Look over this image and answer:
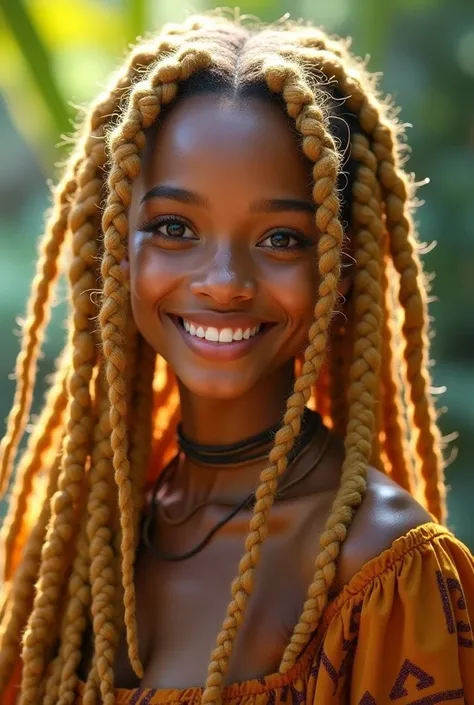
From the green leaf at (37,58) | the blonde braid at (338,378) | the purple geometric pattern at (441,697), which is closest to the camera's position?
the purple geometric pattern at (441,697)

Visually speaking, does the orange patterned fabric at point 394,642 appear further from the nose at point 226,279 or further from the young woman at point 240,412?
the nose at point 226,279

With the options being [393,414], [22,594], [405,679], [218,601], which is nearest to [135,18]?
[393,414]

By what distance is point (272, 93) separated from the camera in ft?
4.93

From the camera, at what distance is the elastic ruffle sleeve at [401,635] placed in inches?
53.8

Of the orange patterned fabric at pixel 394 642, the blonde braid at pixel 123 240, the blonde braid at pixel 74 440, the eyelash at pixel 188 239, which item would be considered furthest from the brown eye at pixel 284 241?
the orange patterned fabric at pixel 394 642

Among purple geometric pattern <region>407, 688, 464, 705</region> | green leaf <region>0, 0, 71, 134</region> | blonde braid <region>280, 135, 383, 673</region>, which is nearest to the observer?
purple geometric pattern <region>407, 688, 464, 705</region>

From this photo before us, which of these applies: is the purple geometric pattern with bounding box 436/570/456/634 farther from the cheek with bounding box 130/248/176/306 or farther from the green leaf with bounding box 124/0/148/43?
the green leaf with bounding box 124/0/148/43

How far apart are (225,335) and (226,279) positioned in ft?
0.31

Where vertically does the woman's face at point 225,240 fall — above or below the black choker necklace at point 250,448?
above

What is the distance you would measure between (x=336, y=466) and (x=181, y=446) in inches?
10.2

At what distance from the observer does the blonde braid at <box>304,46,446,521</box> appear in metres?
1.63

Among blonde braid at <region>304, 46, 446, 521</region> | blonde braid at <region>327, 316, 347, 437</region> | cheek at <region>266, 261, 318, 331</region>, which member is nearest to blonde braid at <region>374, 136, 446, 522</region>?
blonde braid at <region>304, 46, 446, 521</region>

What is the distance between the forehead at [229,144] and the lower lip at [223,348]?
218mm

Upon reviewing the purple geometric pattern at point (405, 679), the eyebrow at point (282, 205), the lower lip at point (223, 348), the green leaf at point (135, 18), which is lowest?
the purple geometric pattern at point (405, 679)
